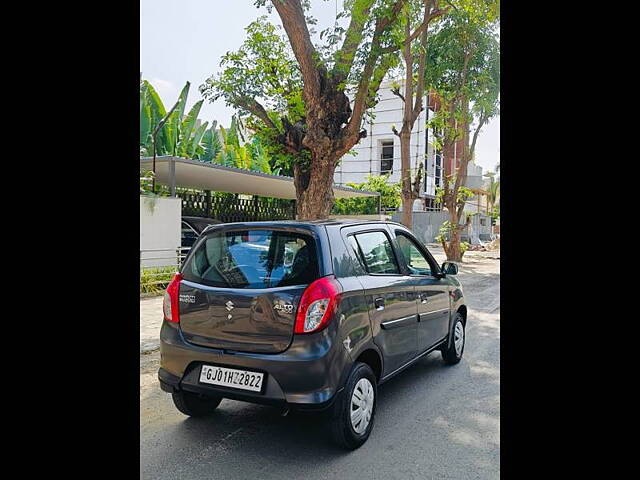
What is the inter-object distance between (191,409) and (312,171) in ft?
14.8

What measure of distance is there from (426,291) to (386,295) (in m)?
0.87

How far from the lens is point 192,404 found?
153 inches

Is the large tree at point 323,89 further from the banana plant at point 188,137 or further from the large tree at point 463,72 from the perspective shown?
the banana plant at point 188,137

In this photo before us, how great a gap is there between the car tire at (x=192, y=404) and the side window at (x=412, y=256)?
2086mm

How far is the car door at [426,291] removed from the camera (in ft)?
14.5

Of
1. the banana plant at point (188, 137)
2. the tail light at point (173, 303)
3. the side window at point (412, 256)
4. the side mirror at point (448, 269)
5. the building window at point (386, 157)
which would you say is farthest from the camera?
the building window at point (386, 157)

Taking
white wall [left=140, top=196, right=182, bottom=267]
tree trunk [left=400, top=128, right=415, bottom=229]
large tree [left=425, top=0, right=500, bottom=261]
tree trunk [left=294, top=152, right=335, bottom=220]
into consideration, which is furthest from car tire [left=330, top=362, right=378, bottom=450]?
tree trunk [left=400, top=128, right=415, bottom=229]

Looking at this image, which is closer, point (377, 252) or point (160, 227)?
point (377, 252)

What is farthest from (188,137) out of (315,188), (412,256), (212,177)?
(412,256)

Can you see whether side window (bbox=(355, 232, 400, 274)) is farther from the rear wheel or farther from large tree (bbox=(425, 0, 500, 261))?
large tree (bbox=(425, 0, 500, 261))

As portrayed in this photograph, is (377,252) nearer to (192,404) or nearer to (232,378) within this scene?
(232,378)

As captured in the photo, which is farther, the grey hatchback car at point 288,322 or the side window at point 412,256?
the side window at point 412,256

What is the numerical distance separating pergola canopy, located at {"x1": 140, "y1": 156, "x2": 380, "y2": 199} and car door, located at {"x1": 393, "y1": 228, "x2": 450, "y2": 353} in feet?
23.4

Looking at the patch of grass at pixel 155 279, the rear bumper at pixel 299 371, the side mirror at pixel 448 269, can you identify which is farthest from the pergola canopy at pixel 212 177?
the rear bumper at pixel 299 371
